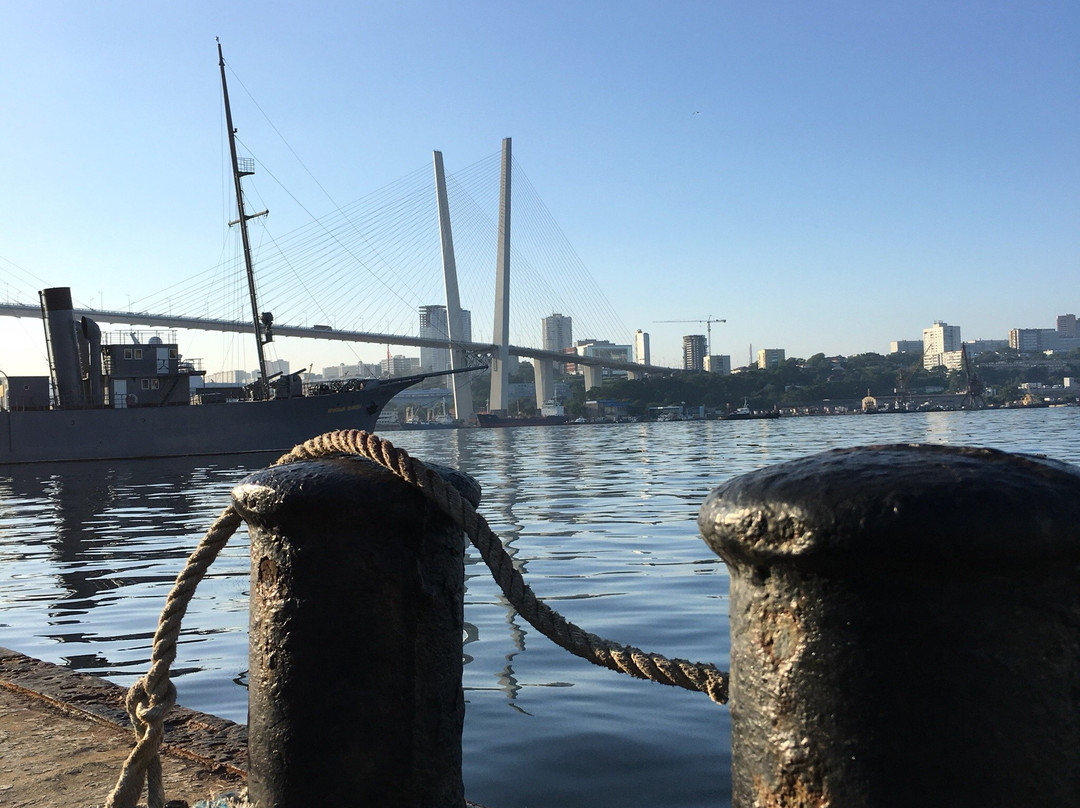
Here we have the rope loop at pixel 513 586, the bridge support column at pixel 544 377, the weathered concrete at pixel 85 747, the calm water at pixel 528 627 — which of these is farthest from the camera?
the bridge support column at pixel 544 377

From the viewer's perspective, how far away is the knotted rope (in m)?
1.37

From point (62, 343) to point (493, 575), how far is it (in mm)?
29728

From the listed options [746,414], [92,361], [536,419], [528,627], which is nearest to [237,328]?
[92,361]

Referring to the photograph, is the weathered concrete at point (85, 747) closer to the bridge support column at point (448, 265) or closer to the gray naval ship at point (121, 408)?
the gray naval ship at point (121, 408)

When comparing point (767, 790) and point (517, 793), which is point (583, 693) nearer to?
point (517, 793)

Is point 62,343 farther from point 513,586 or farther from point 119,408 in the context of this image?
point 513,586

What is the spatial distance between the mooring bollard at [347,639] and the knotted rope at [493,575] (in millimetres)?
42

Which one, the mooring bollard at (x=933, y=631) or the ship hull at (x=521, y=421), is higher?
the mooring bollard at (x=933, y=631)

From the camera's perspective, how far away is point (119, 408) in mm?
27953

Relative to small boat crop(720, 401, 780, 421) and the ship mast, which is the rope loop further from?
small boat crop(720, 401, 780, 421)

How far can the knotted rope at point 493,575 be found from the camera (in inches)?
53.8

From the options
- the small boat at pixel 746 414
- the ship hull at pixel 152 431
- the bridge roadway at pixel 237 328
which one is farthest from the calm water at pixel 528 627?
the small boat at pixel 746 414

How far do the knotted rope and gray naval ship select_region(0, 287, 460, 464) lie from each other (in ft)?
92.3

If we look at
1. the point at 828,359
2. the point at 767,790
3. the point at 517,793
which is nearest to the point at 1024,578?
the point at 767,790
